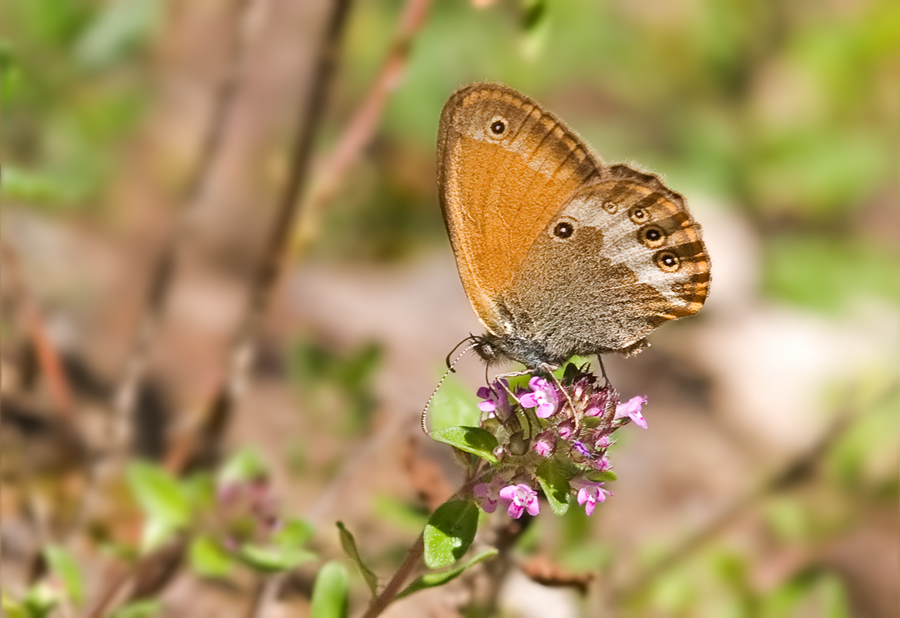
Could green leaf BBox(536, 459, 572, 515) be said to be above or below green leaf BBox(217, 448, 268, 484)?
above

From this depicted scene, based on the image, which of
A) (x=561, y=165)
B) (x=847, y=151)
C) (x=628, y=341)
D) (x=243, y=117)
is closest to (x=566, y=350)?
(x=628, y=341)

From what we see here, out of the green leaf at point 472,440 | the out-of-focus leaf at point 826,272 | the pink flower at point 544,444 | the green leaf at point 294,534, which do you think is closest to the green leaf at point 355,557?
the green leaf at point 472,440

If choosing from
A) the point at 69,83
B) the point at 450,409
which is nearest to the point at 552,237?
the point at 450,409

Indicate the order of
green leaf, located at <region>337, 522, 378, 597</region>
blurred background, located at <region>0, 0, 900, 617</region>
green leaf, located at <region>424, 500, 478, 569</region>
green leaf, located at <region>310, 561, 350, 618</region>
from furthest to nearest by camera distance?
blurred background, located at <region>0, 0, 900, 617</region>, green leaf, located at <region>310, 561, 350, 618</region>, green leaf, located at <region>337, 522, 378, 597</region>, green leaf, located at <region>424, 500, 478, 569</region>

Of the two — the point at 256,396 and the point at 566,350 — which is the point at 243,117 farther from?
the point at 566,350

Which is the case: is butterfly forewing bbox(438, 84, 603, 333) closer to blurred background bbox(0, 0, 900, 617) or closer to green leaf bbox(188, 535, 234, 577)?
blurred background bbox(0, 0, 900, 617)

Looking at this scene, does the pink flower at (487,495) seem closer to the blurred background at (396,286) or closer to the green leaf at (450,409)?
the green leaf at (450,409)

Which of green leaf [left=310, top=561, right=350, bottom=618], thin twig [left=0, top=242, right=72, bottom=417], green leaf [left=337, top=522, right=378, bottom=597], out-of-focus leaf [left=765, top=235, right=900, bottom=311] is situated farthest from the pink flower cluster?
out-of-focus leaf [left=765, top=235, right=900, bottom=311]
